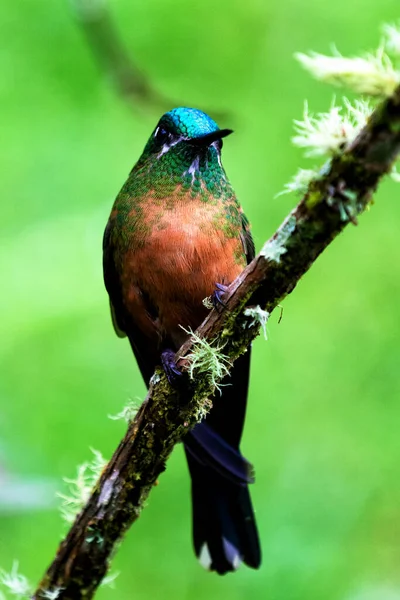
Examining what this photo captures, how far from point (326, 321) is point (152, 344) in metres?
2.82

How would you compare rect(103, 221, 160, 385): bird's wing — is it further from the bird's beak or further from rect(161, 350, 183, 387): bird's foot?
rect(161, 350, 183, 387): bird's foot

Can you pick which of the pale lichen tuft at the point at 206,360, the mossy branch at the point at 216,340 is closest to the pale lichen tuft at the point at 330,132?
the mossy branch at the point at 216,340

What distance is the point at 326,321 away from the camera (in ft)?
20.2

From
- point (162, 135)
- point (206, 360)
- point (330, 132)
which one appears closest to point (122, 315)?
point (162, 135)

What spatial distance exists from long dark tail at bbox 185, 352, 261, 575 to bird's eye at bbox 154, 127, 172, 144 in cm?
120

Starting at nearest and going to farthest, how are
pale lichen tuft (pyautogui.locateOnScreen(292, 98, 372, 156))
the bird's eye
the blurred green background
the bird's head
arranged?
1. pale lichen tuft (pyautogui.locateOnScreen(292, 98, 372, 156))
2. the bird's head
3. the bird's eye
4. the blurred green background

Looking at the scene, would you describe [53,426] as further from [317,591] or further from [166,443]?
[166,443]

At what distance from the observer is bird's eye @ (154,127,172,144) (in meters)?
3.67

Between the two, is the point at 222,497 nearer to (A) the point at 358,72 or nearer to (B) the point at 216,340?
(B) the point at 216,340

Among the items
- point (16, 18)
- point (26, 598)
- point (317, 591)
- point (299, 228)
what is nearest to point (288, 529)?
point (317, 591)

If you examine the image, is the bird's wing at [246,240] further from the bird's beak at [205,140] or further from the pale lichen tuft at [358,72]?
the pale lichen tuft at [358,72]

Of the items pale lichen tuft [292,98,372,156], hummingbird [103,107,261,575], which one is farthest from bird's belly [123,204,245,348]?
pale lichen tuft [292,98,372,156]

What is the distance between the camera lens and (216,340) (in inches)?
97.9

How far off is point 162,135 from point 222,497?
6.23 ft
